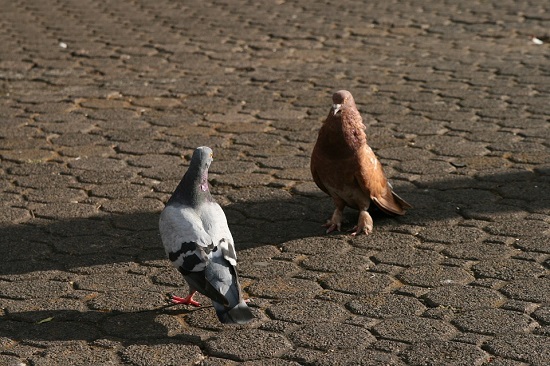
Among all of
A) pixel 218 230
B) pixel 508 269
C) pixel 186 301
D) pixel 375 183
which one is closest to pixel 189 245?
pixel 218 230

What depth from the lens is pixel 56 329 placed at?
4840 mm

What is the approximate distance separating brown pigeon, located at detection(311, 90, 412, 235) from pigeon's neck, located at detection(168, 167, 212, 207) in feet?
3.99

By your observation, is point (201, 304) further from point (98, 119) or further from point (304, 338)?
point (98, 119)

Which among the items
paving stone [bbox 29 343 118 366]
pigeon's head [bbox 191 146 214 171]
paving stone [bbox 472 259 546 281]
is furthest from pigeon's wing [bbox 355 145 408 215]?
paving stone [bbox 29 343 118 366]

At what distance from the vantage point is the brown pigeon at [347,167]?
600 cm

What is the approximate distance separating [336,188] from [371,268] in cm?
70

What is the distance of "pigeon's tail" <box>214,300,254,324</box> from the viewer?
14.9ft

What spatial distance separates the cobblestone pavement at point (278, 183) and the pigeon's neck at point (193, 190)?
582 millimetres

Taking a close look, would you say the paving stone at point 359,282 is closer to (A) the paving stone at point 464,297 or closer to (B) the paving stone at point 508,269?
(A) the paving stone at point 464,297

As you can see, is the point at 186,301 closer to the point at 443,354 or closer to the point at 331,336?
the point at 331,336

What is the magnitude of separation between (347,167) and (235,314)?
176 cm

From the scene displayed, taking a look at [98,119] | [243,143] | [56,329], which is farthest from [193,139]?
[56,329]

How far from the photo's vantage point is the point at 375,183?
6.16 m

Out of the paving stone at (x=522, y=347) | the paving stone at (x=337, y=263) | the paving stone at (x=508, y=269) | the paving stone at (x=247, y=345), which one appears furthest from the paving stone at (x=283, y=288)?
the paving stone at (x=522, y=347)
